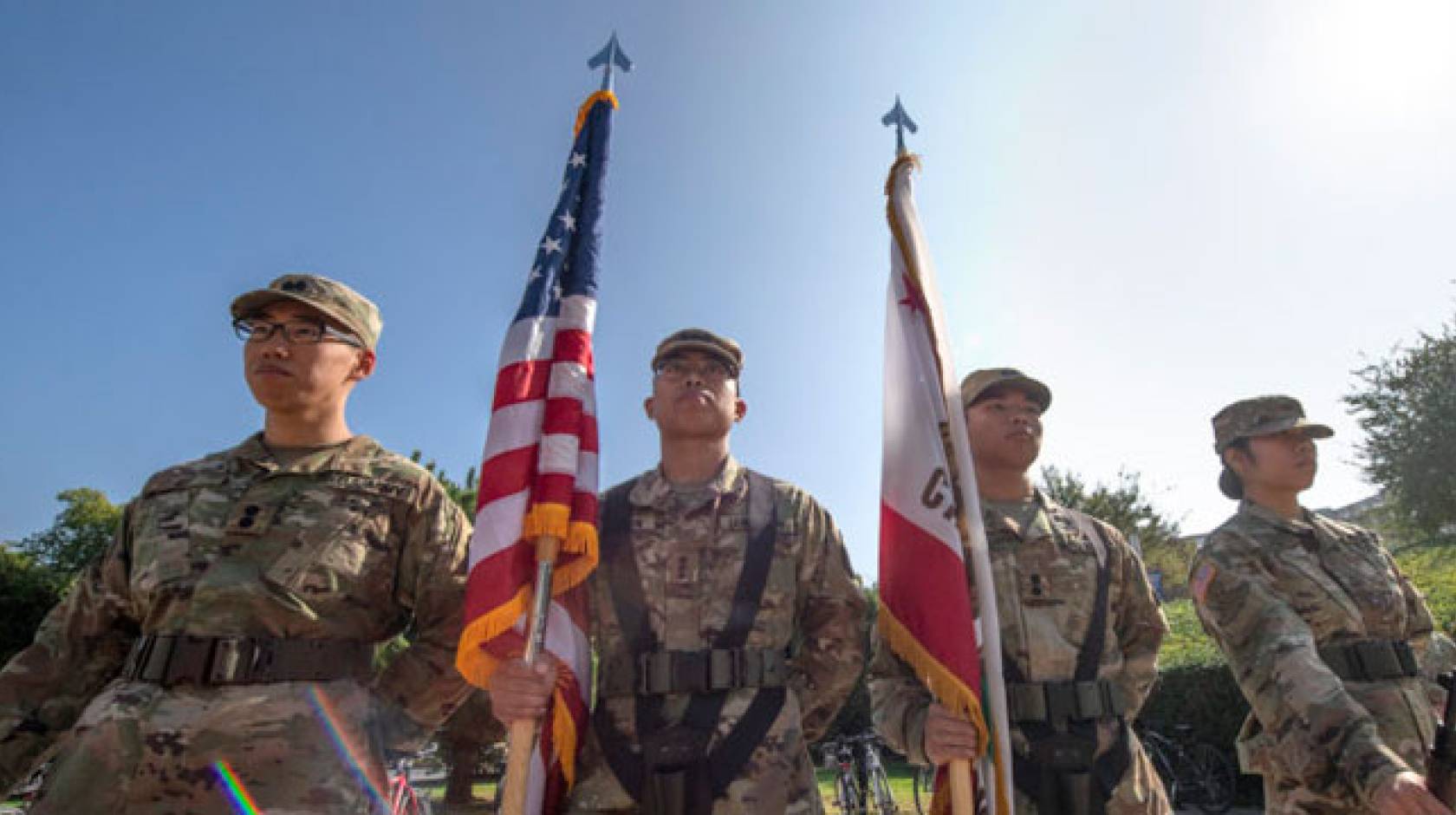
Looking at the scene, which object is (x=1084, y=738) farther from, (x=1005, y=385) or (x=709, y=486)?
A: (x=709, y=486)

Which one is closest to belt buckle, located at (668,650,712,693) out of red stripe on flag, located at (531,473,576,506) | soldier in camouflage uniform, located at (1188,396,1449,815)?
red stripe on flag, located at (531,473,576,506)

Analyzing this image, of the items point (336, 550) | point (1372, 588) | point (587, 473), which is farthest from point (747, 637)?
point (1372, 588)

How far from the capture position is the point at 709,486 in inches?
133

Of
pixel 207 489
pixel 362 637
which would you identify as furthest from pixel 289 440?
pixel 362 637

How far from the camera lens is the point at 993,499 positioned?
374 cm

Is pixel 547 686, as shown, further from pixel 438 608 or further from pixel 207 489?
pixel 207 489

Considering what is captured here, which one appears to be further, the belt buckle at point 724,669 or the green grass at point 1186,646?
the green grass at point 1186,646

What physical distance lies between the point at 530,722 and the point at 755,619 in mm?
906

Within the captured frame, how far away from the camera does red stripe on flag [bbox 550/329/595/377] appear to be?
3.43 m

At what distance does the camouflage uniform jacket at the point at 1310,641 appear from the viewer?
328 cm

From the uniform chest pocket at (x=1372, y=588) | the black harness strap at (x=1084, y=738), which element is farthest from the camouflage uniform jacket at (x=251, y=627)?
the uniform chest pocket at (x=1372, y=588)

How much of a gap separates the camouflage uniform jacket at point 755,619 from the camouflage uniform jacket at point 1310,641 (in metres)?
2.03

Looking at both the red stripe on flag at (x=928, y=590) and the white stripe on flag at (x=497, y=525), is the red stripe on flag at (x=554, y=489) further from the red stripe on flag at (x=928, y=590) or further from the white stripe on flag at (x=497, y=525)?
the red stripe on flag at (x=928, y=590)

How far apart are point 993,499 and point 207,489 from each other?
3363 mm
